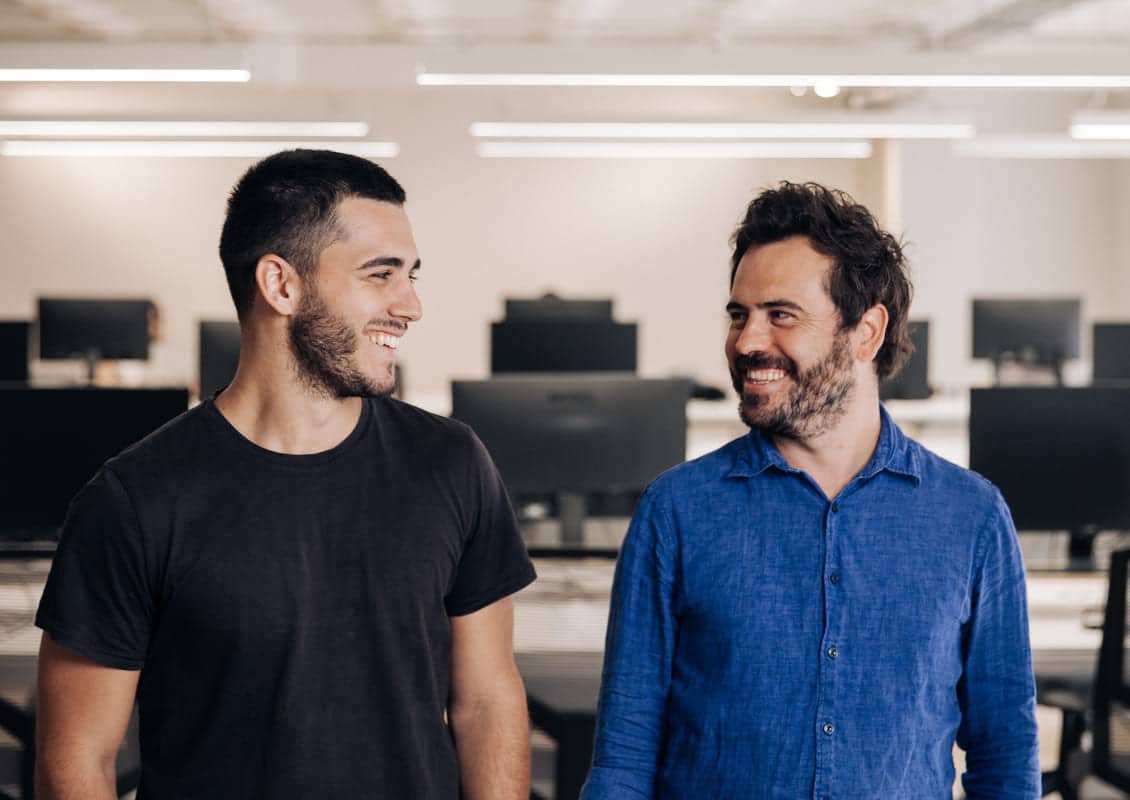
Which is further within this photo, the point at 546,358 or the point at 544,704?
the point at 546,358

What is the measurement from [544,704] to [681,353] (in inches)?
262

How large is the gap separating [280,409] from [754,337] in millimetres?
570

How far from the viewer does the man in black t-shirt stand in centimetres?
121

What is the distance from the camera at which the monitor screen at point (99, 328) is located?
17.6ft

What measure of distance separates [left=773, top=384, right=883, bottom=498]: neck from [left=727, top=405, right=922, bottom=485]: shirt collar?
2 cm

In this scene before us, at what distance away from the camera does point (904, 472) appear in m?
1.32

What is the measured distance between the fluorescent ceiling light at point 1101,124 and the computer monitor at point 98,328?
4.59 meters

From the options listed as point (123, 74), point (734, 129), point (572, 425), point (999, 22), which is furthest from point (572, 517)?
point (999, 22)

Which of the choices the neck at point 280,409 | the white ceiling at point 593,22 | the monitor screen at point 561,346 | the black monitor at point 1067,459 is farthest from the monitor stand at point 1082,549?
the white ceiling at point 593,22

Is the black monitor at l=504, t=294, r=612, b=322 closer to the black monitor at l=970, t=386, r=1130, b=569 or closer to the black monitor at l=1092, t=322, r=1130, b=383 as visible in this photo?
the black monitor at l=970, t=386, r=1130, b=569

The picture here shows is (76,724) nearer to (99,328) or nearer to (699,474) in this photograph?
(699,474)

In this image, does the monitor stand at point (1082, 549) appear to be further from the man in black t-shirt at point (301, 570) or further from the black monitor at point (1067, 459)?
the man in black t-shirt at point (301, 570)

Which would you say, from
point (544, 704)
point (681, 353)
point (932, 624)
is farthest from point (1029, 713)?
point (681, 353)

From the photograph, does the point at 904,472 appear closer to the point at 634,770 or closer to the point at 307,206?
the point at 634,770
